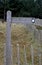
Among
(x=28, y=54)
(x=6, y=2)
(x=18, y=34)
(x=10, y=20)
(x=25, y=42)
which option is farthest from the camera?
(x=6, y=2)

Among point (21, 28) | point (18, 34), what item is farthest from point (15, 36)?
point (21, 28)

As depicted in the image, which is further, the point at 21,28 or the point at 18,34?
the point at 21,28

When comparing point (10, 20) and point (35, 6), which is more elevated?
point (10, 20)

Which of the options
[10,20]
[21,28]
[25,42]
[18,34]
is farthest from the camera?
[21,28]

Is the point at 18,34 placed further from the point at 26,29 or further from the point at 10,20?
the point at 10,20

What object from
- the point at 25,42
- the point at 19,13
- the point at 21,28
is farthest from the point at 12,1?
the point at 25,42

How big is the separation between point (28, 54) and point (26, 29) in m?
1.78

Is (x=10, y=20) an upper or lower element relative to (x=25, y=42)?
upper

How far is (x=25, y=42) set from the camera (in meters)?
6.86

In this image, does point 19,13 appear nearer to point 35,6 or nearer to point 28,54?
point 35,6

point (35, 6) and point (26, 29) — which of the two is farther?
point (35, 6)

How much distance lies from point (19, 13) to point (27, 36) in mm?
8389

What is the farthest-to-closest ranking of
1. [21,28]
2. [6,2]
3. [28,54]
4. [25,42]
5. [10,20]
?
1. [6,2]
2. [21,28]
3. [25,42]
4. [28,54]
5. [10,20]

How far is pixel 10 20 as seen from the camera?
12.7 ft
